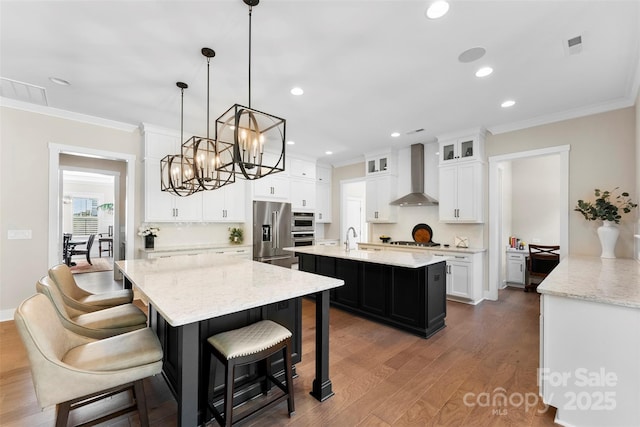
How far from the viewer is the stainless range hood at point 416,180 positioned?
546 centimetres

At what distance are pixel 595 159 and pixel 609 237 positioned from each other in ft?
3.57

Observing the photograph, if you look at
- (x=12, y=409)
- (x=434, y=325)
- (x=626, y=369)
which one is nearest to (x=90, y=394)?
(x=12, y=409)

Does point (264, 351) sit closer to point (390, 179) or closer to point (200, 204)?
point (200, 204)

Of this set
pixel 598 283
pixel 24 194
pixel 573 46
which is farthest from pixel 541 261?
pixel 24 194

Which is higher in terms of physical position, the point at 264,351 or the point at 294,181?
the point at 294,181

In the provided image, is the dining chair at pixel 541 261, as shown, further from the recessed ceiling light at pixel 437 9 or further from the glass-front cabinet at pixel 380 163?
the recessed ceiling light at pixel 437 9

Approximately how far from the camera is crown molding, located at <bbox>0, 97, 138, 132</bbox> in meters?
3.61

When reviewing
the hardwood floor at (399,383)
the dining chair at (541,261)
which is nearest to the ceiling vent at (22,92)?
the hardwood floor at (399,383)

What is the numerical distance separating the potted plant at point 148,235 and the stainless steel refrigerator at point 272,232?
1.69 meters

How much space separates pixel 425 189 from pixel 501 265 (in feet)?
6.56

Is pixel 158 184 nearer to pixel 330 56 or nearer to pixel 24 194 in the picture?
pixel 24 194

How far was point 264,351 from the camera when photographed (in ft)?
5.59

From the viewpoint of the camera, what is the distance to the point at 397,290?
3445 mm

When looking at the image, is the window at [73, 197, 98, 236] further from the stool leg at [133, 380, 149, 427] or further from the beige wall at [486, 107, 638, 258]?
the beige wall at [486, 107, 638, 258]
